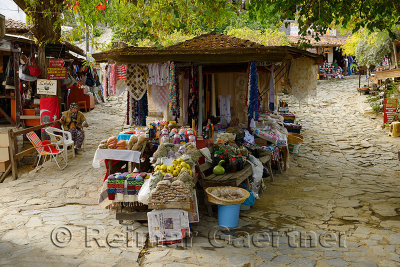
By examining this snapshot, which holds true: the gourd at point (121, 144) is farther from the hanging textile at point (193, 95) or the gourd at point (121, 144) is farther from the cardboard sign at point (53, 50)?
the cardboard sign at point (53, 50)

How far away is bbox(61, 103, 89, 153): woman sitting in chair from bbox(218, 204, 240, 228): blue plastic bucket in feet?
21.0

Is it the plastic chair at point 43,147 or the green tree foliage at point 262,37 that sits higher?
the green tree foliage at point 262,37

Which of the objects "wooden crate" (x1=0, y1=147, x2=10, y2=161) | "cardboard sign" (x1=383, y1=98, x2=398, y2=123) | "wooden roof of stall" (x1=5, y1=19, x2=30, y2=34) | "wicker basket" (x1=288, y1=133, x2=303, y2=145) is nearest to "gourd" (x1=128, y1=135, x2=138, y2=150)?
"wooden crate" (x1=0, y1=147, x2=10, y2=161)

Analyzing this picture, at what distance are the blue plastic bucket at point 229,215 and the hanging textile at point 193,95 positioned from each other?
3.99m

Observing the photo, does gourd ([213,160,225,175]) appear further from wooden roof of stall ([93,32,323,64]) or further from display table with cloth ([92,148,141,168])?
wooden roof of stall ([93,32,323,64])

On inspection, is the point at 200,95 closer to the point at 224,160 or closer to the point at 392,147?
the point at 224,160

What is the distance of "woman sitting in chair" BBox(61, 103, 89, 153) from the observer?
11.0 m

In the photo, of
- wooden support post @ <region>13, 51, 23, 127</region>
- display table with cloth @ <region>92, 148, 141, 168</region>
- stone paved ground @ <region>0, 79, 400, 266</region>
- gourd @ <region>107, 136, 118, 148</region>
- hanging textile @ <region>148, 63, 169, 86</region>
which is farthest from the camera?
wooden support post @ <region>13, 51, 23, 127</region>

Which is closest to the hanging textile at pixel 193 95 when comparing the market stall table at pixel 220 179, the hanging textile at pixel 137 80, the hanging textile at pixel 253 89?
the hanging textile at pixel 137 80

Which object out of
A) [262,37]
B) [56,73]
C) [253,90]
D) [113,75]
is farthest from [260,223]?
[262,37]

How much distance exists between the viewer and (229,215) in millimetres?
6148

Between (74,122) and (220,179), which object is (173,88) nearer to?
(220,179)

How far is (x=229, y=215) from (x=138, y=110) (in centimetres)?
Result: 492

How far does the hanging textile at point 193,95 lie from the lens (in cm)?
956
